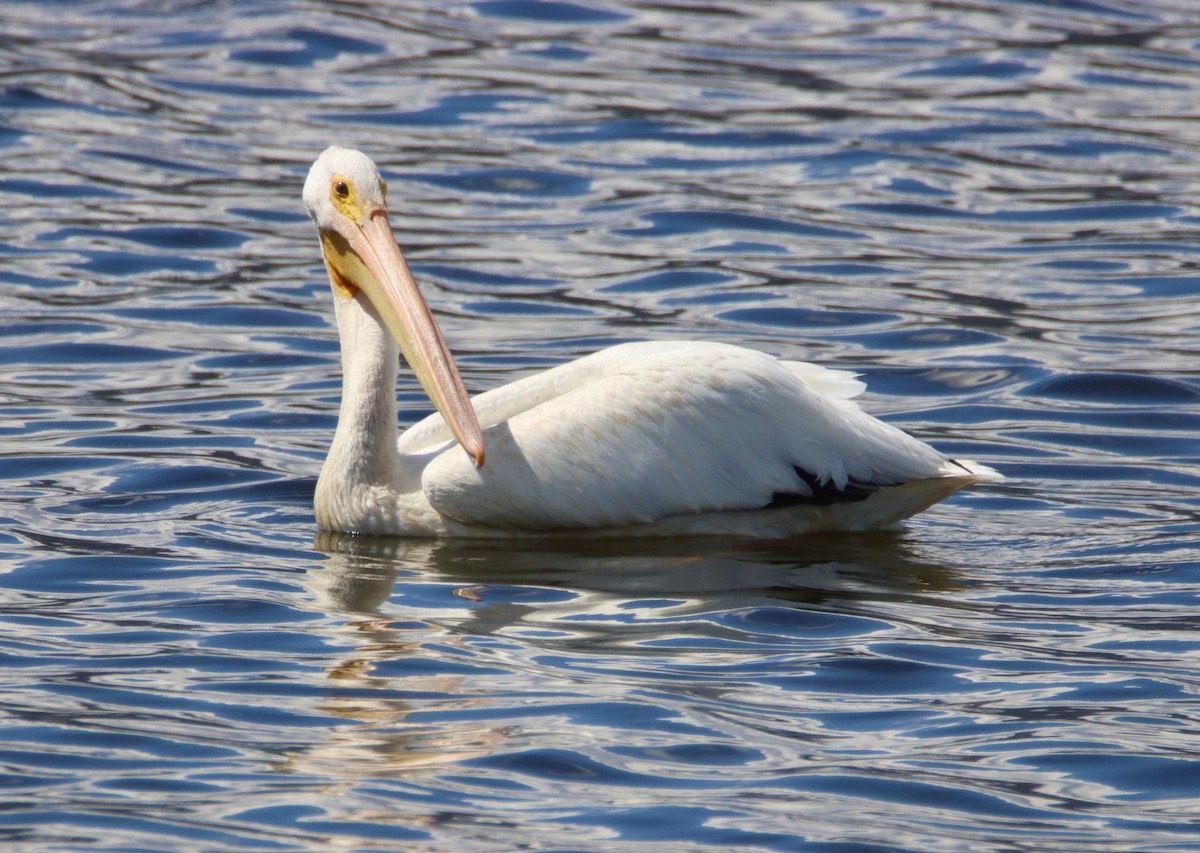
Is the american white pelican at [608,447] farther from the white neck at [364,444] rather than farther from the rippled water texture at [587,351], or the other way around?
the rippled water texture at [587,351]

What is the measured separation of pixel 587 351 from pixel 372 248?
260 centimetres

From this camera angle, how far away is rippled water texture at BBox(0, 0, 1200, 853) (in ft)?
14.3

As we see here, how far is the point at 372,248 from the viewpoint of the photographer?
6531 mm

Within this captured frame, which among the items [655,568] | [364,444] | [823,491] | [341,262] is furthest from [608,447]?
[341,262]

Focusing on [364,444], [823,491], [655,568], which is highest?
[364,444]

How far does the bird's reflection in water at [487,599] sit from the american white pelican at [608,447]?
11 cm

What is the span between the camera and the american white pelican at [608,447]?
245 inches

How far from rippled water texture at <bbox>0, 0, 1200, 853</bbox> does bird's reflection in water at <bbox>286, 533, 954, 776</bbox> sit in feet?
0.07

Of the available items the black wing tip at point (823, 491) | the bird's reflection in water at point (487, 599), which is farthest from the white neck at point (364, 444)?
the black wing tip at point (823, 491)

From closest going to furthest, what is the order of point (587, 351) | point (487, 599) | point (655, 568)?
point (487, 599)
point (655, 568)
point (587, 351)

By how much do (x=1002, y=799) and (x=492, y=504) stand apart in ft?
7.73

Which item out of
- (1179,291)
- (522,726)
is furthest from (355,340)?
(1179,291)

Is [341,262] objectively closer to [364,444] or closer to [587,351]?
[364,444]

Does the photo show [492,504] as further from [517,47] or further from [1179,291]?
[517,47]
